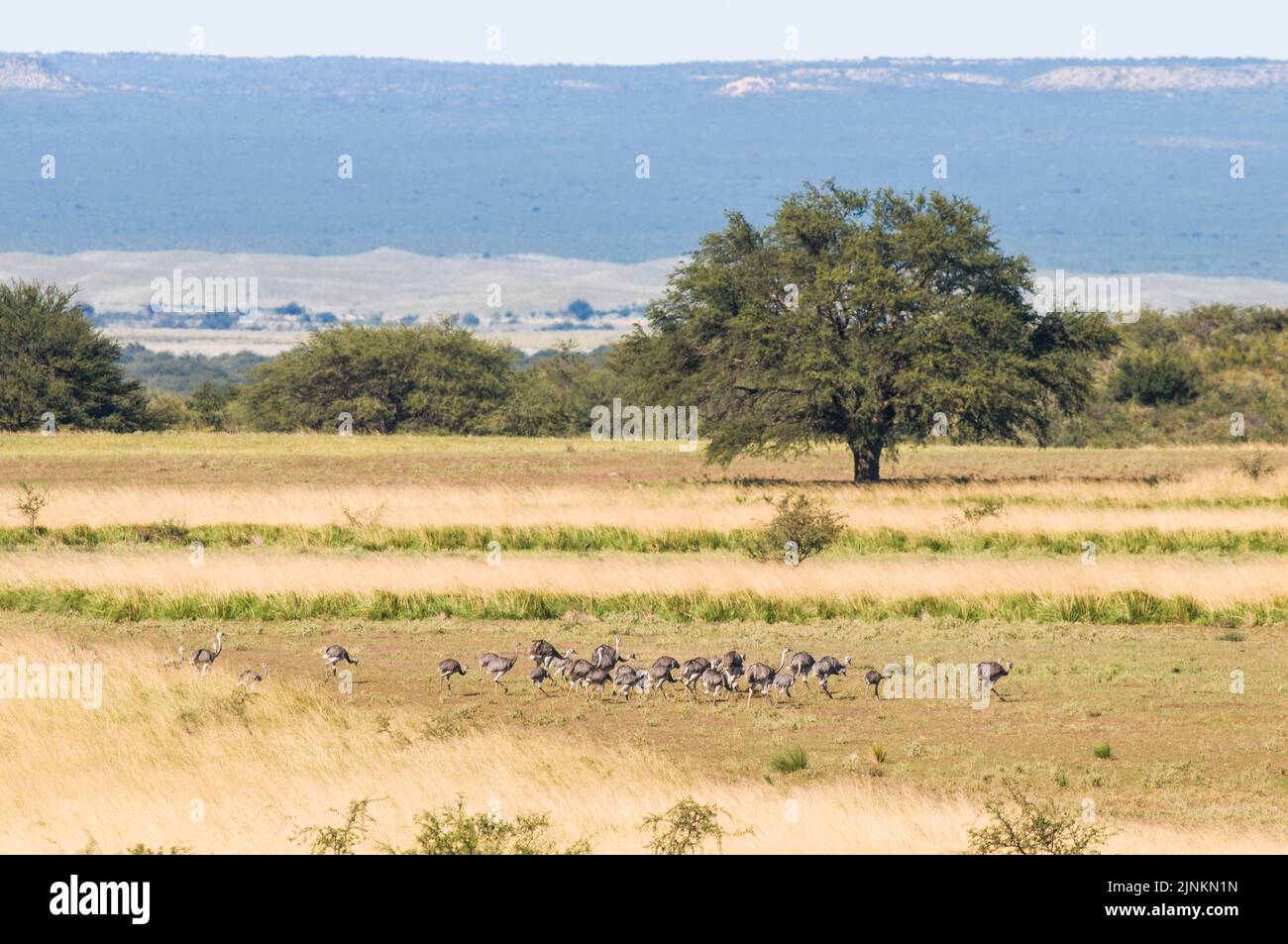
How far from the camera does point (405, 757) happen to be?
17.0 m

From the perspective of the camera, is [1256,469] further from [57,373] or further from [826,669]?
[57,373]

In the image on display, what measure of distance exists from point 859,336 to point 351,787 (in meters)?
31.2

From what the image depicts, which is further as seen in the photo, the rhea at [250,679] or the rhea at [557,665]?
the rhea at [557,665]

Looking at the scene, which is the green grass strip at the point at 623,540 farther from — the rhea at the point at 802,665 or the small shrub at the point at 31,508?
the rhea at the point at 802,665

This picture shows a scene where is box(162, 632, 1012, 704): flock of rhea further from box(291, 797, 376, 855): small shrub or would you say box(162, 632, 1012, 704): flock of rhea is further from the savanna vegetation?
box(291, 797, 376, 855): small shrub

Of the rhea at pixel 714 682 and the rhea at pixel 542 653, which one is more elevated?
the rhea at pixel 542 653

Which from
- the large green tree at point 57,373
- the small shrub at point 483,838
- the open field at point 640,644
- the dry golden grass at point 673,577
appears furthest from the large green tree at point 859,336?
the large green tree at point 57,373

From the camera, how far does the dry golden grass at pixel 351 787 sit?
14.1m

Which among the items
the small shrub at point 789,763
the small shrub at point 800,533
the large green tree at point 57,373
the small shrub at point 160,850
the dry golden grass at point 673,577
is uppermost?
the large green tree at point 57,373

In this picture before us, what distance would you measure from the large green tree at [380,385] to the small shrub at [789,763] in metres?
61.2

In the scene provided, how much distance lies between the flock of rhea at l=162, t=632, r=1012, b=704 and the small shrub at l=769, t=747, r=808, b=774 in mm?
3036
